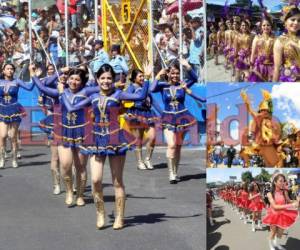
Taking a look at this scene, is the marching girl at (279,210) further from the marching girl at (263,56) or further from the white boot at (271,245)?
the marching girl at (263,56)

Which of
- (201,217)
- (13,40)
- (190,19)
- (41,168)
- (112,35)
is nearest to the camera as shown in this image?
(201,217)

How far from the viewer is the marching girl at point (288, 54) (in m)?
4.19

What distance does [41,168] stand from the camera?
432 inches

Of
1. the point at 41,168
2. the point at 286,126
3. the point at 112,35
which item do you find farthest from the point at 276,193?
the point at 112,35

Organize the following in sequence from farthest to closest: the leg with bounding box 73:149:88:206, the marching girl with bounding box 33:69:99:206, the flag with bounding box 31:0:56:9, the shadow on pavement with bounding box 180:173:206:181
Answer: the flag with bounding box 31:0:56:9 → the shadow on pavement with bounding box 180:173:206:181 → the leg with bounding box 73:149:88:206 → the marching girl with bounding box 33:69:99:206

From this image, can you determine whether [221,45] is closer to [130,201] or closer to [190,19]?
[130,201]

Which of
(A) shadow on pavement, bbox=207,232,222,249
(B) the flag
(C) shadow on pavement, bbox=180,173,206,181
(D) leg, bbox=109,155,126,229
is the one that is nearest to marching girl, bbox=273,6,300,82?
(A) shadow on pavement, bbox=207,232,222,249

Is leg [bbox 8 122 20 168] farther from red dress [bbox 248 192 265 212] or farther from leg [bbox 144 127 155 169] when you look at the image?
red dress [bbox 248 192 265 212]

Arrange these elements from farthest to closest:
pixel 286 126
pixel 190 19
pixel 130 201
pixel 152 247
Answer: pixel 190 19 < pixel 130 201 < pixel 152 247 < pixel 286 126

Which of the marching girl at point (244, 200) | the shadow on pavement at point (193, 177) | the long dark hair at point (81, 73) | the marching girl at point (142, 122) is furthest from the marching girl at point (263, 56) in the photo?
the marching girl at point (142, 122)

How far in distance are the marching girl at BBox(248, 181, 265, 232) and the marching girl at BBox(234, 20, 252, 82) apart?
27.2 inches

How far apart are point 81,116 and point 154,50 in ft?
20.5

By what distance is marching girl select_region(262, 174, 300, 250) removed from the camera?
4.23 meters

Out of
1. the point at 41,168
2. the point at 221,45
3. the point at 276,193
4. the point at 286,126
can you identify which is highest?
the point at 221,45
